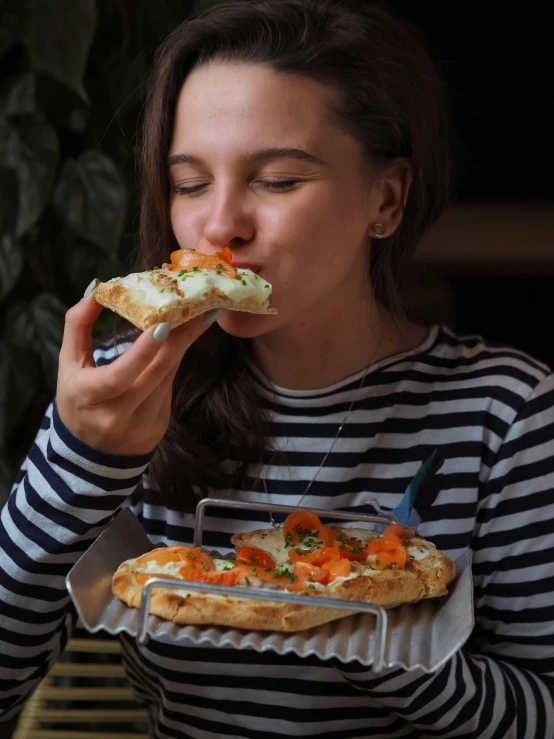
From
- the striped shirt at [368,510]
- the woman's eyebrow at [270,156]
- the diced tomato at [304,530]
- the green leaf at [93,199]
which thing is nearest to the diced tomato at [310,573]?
the diced tomato at [304,530]

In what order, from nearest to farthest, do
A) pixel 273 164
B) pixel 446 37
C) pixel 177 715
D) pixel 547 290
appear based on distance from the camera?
pixel 273 164, pixel 177 715, pixel 446 37, pixel 547 290

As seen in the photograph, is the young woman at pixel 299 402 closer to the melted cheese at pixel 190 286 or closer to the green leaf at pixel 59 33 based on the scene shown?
the melted cheese at pixel 190 286

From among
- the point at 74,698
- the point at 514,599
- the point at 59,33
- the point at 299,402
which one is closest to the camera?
the point at 514,599

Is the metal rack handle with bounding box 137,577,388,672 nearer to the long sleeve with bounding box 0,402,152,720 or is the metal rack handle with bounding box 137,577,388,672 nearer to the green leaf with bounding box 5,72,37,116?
the long sleeve with bounding box 0,402,152,720

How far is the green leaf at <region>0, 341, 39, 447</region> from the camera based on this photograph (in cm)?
209

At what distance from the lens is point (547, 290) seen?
2.84 m

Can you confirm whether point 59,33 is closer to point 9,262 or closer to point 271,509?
point 9,262

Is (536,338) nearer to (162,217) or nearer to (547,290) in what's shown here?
(547,290)

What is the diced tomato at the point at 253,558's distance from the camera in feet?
3.71

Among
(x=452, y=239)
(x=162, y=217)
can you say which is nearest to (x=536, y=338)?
(x=452, y=239)

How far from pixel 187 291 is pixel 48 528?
39cm

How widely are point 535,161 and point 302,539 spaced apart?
5.85ft

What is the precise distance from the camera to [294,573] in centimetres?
112

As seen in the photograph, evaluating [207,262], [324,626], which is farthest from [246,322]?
[324,626]
